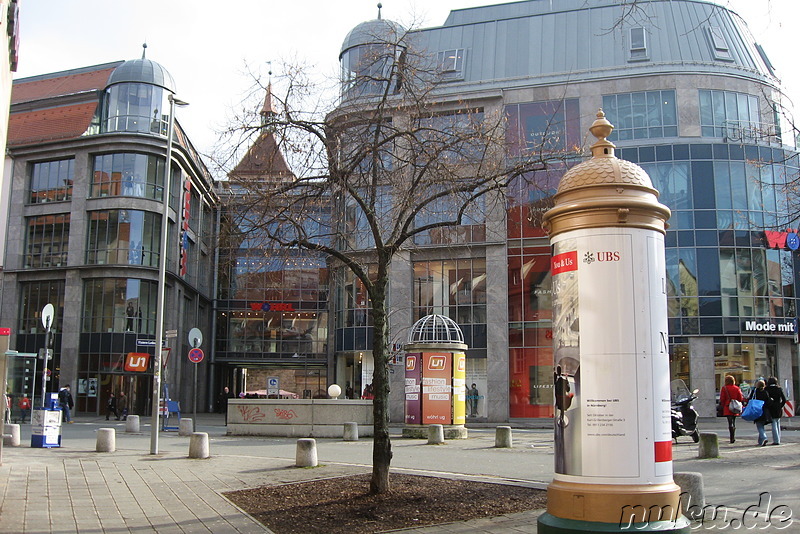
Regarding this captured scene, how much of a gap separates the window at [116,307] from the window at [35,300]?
188cm

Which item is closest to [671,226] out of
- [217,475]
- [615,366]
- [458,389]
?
[458,389]

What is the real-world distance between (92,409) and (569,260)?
135 ft

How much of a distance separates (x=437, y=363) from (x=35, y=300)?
31253 mm

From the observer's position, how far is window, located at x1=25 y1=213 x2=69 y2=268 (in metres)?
45.2

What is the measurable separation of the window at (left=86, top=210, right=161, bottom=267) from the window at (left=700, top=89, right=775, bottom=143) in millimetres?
31306

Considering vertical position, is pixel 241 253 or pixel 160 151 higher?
pixel 160 151

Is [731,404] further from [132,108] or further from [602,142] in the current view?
[132,108]

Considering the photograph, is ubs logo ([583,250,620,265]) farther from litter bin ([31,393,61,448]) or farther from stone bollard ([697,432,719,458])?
litter bin ([31,393,61,448])

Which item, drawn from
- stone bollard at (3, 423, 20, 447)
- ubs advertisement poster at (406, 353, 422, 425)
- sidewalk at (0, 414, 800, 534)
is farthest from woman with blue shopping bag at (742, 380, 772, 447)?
stone bollard at (3, 423, 20, 447)

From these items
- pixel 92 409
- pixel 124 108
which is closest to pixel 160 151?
pixel 124 108

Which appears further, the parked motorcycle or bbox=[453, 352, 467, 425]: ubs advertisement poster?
bbox=[453, 352, 467, 425]: ubs advertisement poster

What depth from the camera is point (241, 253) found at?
13445 millimetres

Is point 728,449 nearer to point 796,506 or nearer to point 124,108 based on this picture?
point 796,506

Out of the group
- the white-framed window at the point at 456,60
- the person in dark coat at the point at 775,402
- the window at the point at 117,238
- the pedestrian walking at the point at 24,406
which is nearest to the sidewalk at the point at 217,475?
the person in dark coat at the point at 775,402
